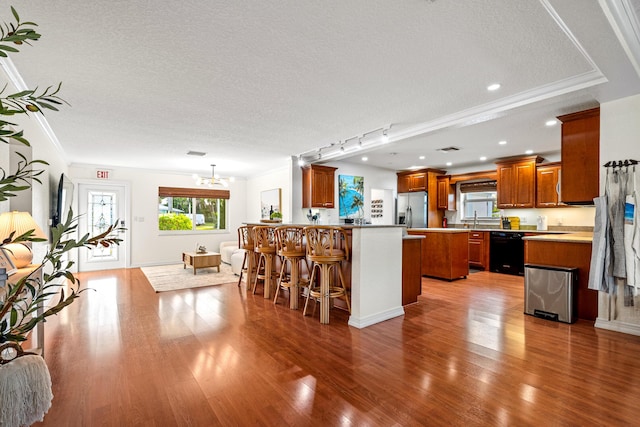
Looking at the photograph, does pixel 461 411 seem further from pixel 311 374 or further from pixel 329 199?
pixel 329 199

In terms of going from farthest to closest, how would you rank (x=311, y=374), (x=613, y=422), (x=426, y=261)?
(x=426, y=261) → (x=311, y=374) → (x=613, y=422)

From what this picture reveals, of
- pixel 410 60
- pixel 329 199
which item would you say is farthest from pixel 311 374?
pixel 329 199

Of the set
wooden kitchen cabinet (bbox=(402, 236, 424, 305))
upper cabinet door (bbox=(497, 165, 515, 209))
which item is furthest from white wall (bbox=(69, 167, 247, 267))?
upper cabinet door (bbox=(497, 165, 515, 209))

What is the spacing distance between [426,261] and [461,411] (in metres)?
4.26

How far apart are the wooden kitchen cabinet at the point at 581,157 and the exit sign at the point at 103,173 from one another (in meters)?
8.41

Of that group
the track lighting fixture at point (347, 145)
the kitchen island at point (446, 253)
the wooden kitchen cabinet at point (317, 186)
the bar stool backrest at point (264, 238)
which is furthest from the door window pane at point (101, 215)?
the kitchen island at point (446, 253)

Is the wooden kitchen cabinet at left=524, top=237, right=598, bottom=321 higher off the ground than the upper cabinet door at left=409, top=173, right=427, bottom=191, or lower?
lower

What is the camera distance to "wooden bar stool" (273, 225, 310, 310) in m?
4.05

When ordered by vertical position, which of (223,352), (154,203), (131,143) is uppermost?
(131,143)

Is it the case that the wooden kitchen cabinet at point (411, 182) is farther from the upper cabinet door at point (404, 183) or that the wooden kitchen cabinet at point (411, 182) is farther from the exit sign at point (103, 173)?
the exit sign at point (103, 173)

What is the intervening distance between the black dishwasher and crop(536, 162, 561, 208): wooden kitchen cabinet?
2.61 ft

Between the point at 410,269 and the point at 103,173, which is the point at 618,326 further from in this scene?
the point at 103,173

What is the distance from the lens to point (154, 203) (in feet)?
25.4

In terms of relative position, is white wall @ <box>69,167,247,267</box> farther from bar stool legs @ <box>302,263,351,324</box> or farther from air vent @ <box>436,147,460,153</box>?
air vent @ <box>436,147,460,153</box>
